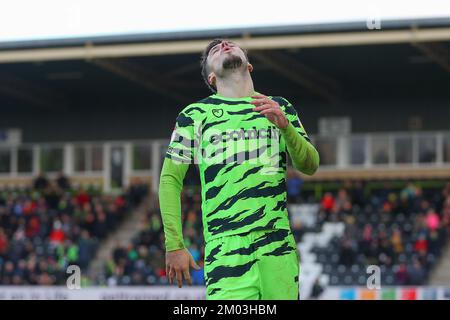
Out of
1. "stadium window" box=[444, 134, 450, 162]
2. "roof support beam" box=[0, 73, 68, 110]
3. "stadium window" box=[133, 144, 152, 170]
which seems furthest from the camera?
"stadium window" box=[133, 144, 152, 170]

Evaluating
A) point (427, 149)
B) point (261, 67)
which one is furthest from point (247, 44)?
point (427, 149)

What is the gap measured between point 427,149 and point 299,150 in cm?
2579

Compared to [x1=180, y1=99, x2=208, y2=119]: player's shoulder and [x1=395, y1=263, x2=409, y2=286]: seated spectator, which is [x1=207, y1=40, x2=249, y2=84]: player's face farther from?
[x1=395, y1=263, x2=409, y2=286]: seated spectator

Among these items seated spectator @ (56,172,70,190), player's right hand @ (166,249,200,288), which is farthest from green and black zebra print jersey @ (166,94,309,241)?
seated spectator @ (56,172,70,190)

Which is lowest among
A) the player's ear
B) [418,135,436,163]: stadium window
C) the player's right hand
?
the player's right hand

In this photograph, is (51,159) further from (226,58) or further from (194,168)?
(226,58)

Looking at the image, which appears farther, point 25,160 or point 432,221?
point 25,160

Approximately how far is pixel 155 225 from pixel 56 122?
7699 millimetres

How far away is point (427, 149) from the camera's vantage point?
30031 millimetres

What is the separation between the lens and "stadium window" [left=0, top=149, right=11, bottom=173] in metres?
34.2

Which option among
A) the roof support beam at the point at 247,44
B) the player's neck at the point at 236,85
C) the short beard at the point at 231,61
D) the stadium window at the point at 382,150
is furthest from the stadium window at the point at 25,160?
the short beard at the point at 231,61

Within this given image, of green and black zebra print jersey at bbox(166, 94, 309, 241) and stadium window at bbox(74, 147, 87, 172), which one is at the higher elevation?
stadium window at bbox(74, 147, 87, 172)

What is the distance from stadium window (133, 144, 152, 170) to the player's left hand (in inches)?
1113
